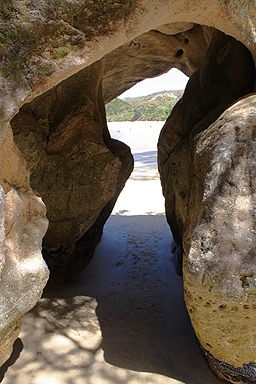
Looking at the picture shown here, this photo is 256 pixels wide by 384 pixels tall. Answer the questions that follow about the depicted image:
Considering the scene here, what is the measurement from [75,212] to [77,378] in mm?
1769

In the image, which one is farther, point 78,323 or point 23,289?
point 78,323

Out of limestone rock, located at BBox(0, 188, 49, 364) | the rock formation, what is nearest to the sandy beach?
the rock formation

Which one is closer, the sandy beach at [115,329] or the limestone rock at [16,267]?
the limestone rock at [16,267]

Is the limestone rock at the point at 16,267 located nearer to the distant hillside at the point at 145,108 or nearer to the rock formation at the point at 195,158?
the rock formation at the point at 195,158

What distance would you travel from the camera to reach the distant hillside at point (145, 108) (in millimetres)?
29656

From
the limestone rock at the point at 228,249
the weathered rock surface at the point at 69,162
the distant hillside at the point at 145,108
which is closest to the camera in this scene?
the limestone rock at the point at 228,249

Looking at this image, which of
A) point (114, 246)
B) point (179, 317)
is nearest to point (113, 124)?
point (114, 246)

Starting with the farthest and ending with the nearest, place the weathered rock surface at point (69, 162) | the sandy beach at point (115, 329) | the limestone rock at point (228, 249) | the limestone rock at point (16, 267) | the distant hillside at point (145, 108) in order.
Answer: the distant hillside at point (145, 108) → the weathered rock surface at point (69, 162) → the sandy beach at point (115, 329) → the limestone rock at point (228, 249) → the limestone rock at point (16, 267)

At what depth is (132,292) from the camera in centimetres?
342

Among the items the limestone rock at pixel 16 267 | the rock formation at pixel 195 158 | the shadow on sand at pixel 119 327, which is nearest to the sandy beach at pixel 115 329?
the shadow on sand at pixel 119 327

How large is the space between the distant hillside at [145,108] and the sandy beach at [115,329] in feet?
78.9

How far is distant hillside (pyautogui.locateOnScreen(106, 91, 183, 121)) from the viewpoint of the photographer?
29.7m

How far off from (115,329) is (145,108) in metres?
33.7

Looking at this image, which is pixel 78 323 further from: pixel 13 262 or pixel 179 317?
pixel 13 262
